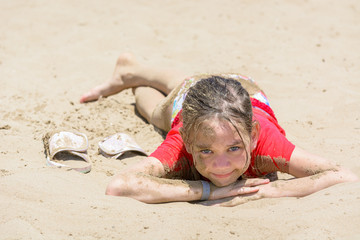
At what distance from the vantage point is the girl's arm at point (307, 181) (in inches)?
124

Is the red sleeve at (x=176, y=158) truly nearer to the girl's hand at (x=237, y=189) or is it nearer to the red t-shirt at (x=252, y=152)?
the red t-shirt at (x=252, y=152)

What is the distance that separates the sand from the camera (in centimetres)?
268

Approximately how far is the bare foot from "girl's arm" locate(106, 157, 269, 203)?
198cm

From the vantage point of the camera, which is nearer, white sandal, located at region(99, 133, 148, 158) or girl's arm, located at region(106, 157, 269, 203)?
girl's arm, located at region(106, 157, 269, 203)

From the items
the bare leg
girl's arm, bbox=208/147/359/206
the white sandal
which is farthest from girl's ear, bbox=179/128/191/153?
the bare leg

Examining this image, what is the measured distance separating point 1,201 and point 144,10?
502cm

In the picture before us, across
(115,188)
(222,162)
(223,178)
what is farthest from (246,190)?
(115,188)

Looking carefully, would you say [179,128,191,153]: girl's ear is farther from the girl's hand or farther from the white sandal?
Result: the white sandal

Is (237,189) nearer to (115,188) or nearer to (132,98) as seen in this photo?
(115,188)

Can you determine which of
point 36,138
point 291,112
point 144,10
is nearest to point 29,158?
point 36,138

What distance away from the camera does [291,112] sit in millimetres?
4742

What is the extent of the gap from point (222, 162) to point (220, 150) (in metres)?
0.08

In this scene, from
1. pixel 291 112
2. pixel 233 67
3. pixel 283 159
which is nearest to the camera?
pixel 283 159

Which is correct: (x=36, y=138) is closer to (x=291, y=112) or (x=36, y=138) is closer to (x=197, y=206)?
(x=197, y=206)
